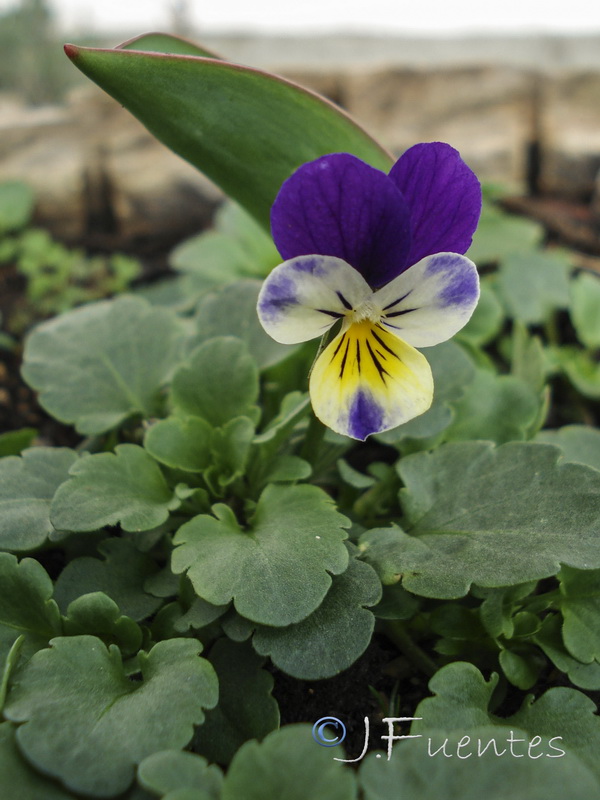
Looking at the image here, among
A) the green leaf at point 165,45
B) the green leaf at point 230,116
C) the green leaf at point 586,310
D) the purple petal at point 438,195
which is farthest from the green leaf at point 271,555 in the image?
the green leaf at point 586,310

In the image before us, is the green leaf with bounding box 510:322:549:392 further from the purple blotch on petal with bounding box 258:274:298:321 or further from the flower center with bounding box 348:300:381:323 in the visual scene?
the purple blotch on petal with bounding box 258:274:298:321

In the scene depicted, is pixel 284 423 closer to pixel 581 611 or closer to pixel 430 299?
pixel 430 299

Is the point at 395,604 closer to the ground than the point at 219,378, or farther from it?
closer to the ground

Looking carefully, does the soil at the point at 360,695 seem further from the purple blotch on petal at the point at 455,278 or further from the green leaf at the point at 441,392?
the purple blotch on petal at the point at 455,278

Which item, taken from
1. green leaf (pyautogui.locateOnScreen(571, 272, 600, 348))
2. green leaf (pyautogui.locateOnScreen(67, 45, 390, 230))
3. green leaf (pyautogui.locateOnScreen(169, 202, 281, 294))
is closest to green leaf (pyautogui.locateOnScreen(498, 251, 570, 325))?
green leaf (pyautogui.locateOnScreen(571, 272, 600, 348))

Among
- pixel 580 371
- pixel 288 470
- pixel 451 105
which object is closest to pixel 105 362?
pixel 288 470
